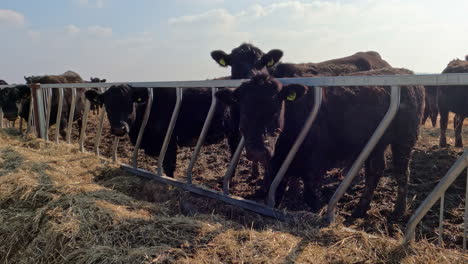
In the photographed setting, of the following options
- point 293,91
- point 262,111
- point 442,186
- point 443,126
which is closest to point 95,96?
point 262,111

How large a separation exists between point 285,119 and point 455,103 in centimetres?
673

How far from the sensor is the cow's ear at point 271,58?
6.61 meters

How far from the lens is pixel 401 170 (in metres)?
4.62

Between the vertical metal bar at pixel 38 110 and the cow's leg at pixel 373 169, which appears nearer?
the cow's leg at pixel 373 169

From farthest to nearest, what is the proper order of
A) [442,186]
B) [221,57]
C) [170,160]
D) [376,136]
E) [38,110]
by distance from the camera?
1. [38,110]
2. [221,57]
3. [170,160]
4. [376,136]
5. [442,186]

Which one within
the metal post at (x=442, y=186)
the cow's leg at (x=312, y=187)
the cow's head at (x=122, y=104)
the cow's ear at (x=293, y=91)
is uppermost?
the cow's ear at (x=293, y=91)

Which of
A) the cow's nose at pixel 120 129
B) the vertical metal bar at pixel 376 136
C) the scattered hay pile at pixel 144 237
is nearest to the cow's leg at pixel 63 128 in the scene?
the cow's nose at pixel 120 129

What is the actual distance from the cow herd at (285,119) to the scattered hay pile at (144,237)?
3.00 feet

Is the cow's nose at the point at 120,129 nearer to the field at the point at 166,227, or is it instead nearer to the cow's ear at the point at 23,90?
the field at the point at 166,227

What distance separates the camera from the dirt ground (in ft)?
13.1

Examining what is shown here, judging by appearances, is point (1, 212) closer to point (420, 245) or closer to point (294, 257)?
point (294, 257)

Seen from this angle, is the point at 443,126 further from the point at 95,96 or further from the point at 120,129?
the point at 95,96

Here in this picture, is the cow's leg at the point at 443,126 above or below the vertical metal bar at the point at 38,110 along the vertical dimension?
below

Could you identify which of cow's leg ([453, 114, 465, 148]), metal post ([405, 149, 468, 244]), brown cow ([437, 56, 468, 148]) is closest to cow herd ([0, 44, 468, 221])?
metal post ([405, 149, 468, 244])
